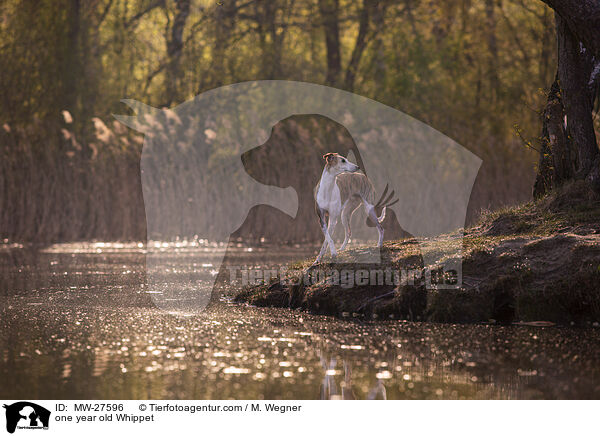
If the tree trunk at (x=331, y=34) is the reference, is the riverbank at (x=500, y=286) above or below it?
below

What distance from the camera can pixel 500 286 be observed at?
24.4 ft

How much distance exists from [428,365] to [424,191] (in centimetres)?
1113

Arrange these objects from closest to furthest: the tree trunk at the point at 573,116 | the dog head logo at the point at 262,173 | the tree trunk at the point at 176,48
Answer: the tree trunk at the point at 573,116 < the dog head logo at the point at 262,173 < the tree trunk at the point at 176,48

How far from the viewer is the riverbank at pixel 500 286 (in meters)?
7.21

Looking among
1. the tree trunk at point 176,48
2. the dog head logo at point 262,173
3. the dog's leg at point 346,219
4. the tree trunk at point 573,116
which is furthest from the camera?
the tree trunk at point 176,48

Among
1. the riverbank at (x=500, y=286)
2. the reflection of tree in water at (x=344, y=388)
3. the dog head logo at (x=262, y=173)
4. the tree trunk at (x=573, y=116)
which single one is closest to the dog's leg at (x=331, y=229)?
the riverbank at (x=500, y=286)

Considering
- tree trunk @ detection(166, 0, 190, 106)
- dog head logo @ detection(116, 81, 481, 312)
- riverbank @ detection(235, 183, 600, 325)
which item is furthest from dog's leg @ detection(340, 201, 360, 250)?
tree trunk @ detection(166, 0, 190, 106)

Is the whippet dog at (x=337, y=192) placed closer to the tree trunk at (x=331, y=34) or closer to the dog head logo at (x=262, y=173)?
the dog head logo at (x=262, y=173)

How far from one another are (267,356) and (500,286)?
2535 millimetres

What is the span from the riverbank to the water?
34 centimetres
